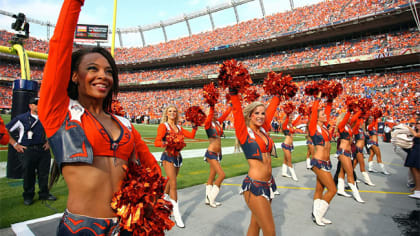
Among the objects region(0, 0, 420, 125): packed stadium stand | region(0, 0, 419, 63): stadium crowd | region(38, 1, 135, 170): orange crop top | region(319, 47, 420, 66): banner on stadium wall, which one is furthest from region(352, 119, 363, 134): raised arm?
region(0, 0, 419, 63): stadium crowd

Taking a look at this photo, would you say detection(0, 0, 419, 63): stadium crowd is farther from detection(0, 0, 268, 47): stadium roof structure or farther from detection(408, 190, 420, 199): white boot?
detection(408, 190, 420, 199): white boot

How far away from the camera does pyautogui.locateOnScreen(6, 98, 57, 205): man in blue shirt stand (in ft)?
14.8

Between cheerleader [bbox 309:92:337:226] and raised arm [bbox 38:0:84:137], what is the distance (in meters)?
4.12

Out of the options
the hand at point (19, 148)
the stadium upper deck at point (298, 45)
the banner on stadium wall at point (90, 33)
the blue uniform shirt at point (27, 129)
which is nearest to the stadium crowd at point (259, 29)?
the stadium upper deck at point (298, 45)

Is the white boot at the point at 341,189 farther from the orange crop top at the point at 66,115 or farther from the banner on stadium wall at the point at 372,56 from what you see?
the banner on stadium wall at the point at 372,56

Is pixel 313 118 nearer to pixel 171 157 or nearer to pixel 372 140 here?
pixel 171 157

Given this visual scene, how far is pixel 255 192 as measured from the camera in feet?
8.63

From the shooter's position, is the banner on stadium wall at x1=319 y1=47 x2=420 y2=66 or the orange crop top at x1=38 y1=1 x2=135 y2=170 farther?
the banner on stadium wall at x1=319 y1=47 x2=420 y2=66

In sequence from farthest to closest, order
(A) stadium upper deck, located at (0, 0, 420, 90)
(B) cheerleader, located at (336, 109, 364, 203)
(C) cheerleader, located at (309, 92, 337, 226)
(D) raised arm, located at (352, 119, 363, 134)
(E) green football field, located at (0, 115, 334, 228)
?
(A) stadium upper deck, located at (0, 0, 420, 90) < (D) raised arm, located at (352, 119, 363, 134) < (B) cheerleader, located at (336, 109, 364, 203) < (C) cheerleader, located at (309, 92, 337, 226) < (E) green football field, located at (0, 115, 334, 228)

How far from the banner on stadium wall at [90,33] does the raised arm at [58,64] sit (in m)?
43.6

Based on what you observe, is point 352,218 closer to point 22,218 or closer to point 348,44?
point 22,218

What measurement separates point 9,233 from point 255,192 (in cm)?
337

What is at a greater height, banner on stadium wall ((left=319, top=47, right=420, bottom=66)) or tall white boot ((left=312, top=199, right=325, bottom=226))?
banner on stadium wall ((left=319, top=47, right=420, bottom=66))

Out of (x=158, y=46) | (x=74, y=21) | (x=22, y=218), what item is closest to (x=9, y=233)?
(x=22, y=218)
